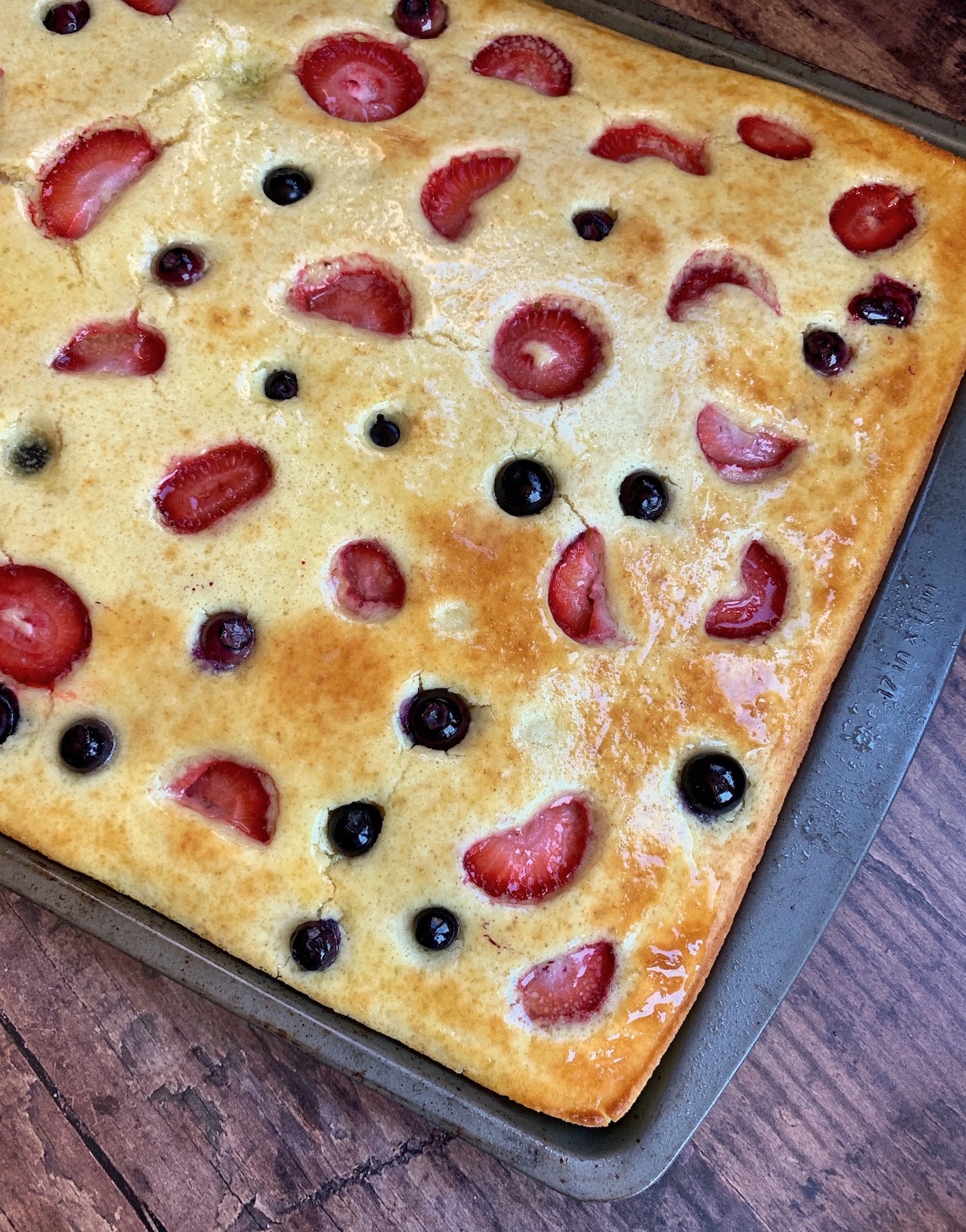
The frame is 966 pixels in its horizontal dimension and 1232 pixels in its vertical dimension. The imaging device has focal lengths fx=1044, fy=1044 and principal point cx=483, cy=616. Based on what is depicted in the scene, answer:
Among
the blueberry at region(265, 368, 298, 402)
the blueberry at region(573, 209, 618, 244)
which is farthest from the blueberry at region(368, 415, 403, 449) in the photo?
the blueberry at region(573, 209, 618, 244)

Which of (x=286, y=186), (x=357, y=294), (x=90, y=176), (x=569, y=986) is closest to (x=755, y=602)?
(x=569, y=986)

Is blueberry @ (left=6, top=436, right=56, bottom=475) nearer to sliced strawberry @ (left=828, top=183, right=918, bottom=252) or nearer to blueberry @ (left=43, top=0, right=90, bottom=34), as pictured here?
blueberry @ (left=43, top=0, right=90, bottom=34)

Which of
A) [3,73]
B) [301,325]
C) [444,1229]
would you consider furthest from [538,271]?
[444,1229]

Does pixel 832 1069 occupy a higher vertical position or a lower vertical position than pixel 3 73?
lower

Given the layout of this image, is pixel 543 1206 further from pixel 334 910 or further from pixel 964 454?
pixel 964 454

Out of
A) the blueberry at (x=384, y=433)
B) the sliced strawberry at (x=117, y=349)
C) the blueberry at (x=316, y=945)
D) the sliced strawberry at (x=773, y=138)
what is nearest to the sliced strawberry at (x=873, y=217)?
the sliced strawberry at (x=773, y=138)

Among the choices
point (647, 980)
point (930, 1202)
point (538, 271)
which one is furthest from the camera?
point (930, 1202)
